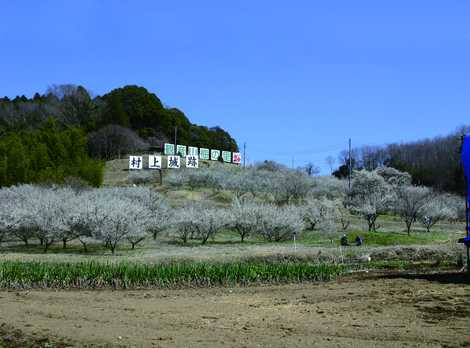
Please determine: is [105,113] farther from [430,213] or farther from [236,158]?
[430,213]

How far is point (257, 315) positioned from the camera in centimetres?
973

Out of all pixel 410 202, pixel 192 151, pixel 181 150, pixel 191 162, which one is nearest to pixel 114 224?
pixel 410 202

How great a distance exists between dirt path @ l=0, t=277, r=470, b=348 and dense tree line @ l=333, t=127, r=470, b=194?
55176 millimetres

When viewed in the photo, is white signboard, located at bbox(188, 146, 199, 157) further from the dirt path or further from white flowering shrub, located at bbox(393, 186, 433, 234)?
the dirt path

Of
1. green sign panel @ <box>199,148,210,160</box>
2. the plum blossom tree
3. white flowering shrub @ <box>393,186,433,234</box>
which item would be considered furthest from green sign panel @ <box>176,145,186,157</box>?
the plum blossom tree

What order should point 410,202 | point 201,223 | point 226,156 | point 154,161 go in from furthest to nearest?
1. point 226,156
2. point 154,161
3. point 410,202
4. point 201,223

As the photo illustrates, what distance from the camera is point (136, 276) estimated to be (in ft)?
45.6

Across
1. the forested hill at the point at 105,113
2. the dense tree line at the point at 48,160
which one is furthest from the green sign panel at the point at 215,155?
the dense tree line at the point at 48,160

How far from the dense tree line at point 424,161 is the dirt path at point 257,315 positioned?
2172 inches

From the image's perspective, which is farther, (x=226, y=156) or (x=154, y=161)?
(x=226, y=156)

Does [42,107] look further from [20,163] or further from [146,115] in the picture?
[20,163]

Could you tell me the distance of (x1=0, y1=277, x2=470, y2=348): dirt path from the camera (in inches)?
307

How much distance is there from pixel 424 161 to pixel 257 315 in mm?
79315

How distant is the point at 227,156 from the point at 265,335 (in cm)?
7873
